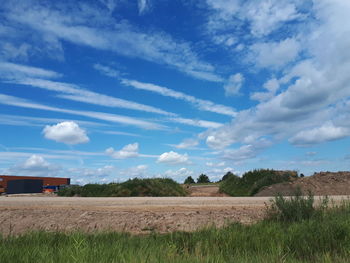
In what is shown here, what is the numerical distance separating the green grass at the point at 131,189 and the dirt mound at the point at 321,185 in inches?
→ 245

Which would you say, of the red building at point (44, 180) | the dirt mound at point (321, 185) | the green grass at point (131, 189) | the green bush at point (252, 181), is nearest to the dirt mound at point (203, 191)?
the green bush at point (252, 181)

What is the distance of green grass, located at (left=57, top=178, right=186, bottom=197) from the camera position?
82.0ft

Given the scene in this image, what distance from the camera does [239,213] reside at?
11.5 metres

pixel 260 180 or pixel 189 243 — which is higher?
pixel 260 180

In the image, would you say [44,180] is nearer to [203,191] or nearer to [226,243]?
[203,191]

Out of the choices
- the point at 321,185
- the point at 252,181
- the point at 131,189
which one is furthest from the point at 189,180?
the point at 321,185

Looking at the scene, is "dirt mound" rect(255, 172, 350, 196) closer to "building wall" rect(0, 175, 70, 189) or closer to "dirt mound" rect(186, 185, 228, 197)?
"dirt mound" rect(186, 185, 228, 197)

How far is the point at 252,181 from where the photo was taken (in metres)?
29.1

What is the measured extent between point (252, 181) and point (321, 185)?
650 centimetres

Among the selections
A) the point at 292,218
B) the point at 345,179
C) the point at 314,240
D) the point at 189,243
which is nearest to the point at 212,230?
the point at 189,243

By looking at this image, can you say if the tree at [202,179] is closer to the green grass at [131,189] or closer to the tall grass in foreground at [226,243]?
the green grass at [131,189]

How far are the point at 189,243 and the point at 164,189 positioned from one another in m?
18.1

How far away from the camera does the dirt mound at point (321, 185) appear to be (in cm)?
2250

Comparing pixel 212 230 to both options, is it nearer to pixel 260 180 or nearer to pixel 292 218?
pixel 292 218
